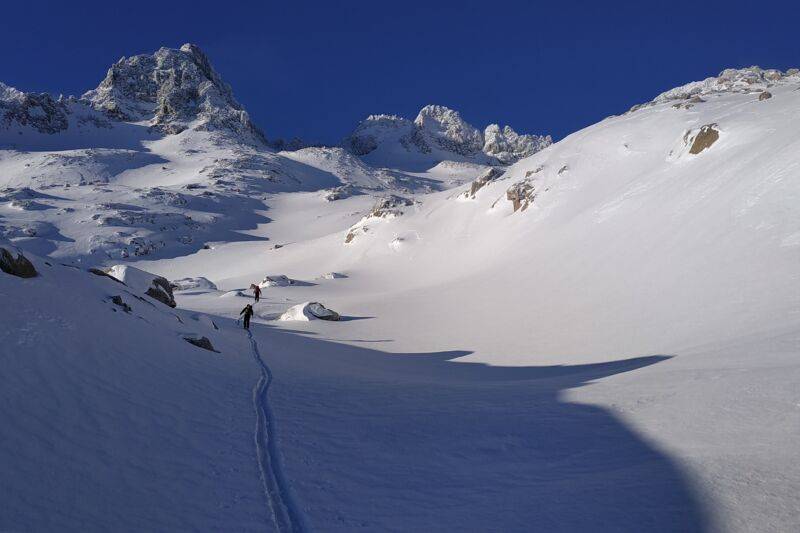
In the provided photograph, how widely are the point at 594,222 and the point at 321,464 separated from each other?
102 feet

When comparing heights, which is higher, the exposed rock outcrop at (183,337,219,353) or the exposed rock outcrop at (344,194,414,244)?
the exposed rock outcrop at (344,194,414,244)

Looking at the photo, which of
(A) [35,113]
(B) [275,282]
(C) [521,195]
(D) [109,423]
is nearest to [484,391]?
(D) [109,423]

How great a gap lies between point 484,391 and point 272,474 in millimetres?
6177

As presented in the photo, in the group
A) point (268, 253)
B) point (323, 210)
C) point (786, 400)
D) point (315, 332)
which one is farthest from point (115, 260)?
point (786, 400)

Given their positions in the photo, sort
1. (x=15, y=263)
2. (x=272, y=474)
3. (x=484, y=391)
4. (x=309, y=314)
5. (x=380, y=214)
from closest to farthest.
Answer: (x=272, y=474)
(x=15, y=263)
(x=484, y=391)
(x=309, y=314)
(x=380, y=214)

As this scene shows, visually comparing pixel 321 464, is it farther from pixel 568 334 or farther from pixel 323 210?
pixel 323 210

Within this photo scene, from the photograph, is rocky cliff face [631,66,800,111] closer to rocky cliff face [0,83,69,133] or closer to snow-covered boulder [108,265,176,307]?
snow-covered boulder [108,265,176,307]

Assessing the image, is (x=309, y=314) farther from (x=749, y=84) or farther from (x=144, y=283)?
(x=749, y=84)

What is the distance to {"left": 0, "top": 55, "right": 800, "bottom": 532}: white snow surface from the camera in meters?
4.96

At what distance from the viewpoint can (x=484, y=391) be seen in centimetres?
1106

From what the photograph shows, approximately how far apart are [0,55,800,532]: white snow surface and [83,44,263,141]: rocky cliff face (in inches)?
6806

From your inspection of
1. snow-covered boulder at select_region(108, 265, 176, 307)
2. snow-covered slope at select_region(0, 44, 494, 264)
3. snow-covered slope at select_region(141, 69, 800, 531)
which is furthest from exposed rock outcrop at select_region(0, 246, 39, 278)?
snow-covered slope at select_region(0, 44, 494, 264)

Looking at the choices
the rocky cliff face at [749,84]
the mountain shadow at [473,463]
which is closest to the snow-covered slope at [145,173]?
the rocky cliff face at [749,84]

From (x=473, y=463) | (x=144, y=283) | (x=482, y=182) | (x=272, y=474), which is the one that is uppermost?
(x=482, y=182)
